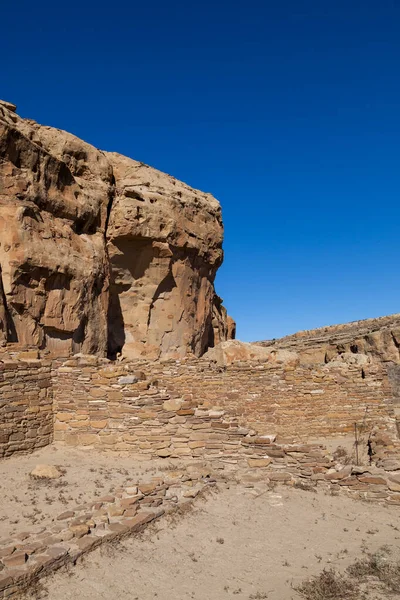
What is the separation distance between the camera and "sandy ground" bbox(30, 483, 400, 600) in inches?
193

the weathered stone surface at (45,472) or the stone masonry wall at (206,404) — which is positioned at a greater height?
the stone masonry wall at (206,404)

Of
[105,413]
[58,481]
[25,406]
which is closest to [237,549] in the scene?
[58,481]

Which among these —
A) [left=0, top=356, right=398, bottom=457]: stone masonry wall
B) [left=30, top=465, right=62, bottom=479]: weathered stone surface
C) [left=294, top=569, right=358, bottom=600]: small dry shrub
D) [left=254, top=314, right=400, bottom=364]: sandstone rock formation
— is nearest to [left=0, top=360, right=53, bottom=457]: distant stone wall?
[left=0, top=356, right=398, bottom=457]: stone masonry wall

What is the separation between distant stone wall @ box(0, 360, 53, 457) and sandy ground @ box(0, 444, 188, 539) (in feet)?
0.94

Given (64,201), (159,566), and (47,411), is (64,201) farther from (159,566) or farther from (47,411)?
(159,566)

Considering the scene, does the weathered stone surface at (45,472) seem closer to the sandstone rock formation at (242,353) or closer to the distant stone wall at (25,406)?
the distant stone wall at (25,406)

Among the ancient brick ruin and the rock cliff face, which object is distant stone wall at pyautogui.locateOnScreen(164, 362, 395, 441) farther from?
the rock cliff face

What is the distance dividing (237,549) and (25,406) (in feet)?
18.5

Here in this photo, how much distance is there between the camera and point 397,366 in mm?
22969

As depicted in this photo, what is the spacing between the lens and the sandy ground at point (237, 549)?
4.91 metres

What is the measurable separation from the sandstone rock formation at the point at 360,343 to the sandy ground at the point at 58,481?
A: 1741 cm

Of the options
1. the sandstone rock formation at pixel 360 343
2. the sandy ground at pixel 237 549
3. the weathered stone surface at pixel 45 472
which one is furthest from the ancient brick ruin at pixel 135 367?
the sandstone rock formation at pixel 360 343

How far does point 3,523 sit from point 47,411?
422 cm

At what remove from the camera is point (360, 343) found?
28828 millimetres
